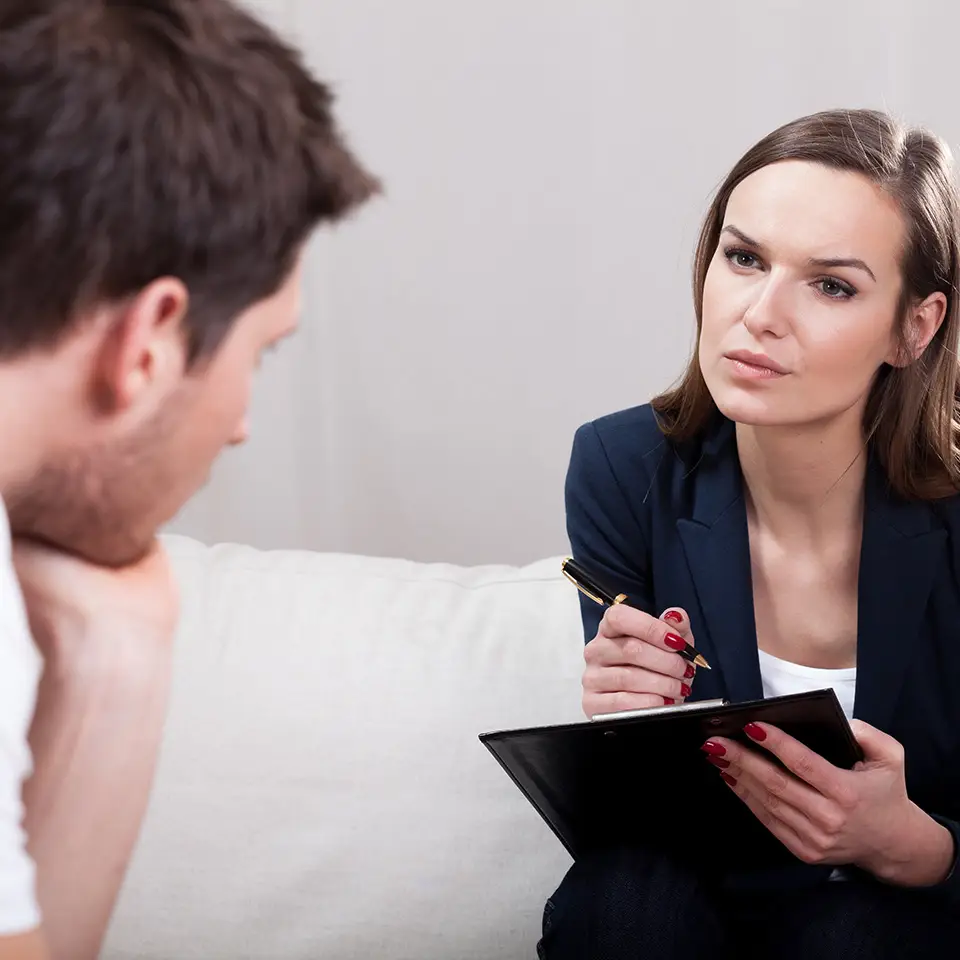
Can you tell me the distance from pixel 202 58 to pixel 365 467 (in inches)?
60.3

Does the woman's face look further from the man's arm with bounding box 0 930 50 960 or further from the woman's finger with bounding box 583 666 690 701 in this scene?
the man's arm with bounding box 0 930 50 960

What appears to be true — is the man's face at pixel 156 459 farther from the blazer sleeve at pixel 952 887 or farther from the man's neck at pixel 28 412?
the blazer sleeve at pixel 952 887

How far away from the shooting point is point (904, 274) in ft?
4.35

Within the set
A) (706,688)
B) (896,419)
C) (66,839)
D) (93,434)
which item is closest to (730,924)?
(706,688)

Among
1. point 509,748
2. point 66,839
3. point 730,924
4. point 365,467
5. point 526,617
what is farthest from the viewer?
point 365,467

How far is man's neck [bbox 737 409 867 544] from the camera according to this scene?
1406 millimetres

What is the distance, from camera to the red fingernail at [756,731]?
117 centimetres

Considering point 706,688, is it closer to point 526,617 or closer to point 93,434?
point 526,617

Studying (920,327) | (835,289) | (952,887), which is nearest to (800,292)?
(835,289)

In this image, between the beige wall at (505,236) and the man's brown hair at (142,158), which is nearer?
the man's brown hair at (142,158)

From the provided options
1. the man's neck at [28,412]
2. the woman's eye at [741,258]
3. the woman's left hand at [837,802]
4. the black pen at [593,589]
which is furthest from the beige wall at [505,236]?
the man's neck at [28,412]

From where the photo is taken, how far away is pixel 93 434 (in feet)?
2.02

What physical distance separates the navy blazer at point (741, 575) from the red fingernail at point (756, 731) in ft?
0.66

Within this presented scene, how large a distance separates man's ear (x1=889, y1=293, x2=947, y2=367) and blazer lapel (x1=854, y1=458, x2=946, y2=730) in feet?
0.46
